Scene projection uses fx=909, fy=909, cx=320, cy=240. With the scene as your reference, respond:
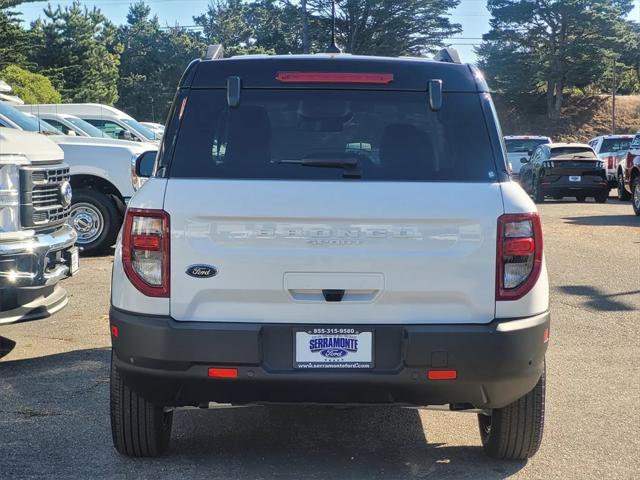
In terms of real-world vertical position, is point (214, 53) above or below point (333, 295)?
above

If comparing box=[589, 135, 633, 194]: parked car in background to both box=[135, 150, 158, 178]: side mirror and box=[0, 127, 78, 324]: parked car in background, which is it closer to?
box=[0, 127, 78, 324]: parked car in background

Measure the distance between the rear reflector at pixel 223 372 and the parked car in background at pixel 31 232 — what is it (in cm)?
232

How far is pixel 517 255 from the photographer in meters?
3.90

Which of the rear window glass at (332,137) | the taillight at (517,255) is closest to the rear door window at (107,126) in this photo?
the rear window glass at (332,137)

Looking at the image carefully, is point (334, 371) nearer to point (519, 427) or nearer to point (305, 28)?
point (519, 427)

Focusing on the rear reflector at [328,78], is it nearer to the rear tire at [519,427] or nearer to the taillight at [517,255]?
the taillight at [517,255]

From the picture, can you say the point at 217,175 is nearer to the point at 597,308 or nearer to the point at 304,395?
the point at 304,395

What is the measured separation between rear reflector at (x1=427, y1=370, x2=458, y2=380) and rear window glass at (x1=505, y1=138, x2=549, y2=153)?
2581 centimetres

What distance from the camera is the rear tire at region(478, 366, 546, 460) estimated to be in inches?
169

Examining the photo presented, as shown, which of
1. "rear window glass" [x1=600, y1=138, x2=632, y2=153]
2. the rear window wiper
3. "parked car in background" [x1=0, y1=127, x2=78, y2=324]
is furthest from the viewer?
"rear window glass" [x1=600, y1=138, x2=632, y2=153]

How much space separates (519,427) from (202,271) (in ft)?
5.68

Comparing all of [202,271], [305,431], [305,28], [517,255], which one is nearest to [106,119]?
[305,431]

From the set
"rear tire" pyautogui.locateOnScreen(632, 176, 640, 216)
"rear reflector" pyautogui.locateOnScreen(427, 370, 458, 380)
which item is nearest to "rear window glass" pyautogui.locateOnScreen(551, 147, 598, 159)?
"rear tire" pyautogui.locateOnScreen(632, 176, 640, 216)

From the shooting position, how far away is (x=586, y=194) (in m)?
22.0
